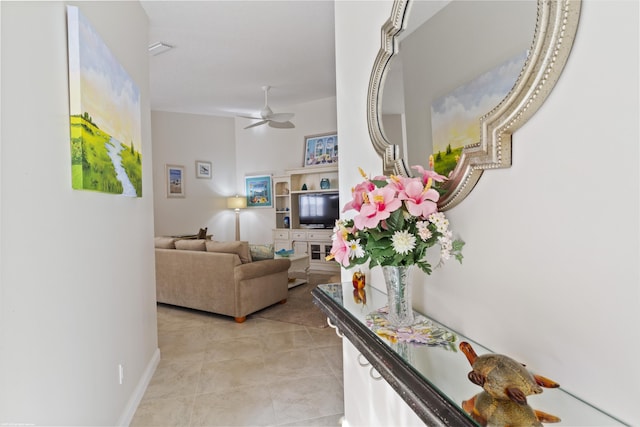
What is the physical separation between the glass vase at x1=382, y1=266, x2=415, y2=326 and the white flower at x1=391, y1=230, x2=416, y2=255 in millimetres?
128

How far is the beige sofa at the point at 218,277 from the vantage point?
3547 mm

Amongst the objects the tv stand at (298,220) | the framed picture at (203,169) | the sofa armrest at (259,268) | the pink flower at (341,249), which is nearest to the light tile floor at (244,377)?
the sofa armrest at (259,268)

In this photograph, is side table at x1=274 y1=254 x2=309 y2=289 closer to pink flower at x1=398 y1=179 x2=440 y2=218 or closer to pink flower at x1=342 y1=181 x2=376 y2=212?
pink flower at x1=342 y1=181 x2=376 y2=212

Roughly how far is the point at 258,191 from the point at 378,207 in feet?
20.9

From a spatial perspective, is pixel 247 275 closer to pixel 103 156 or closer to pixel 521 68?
pixel 103 156

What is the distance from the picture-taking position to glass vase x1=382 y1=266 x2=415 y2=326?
96cm

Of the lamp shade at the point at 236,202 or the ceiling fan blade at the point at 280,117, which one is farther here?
the lamp shade at the point at 236,202

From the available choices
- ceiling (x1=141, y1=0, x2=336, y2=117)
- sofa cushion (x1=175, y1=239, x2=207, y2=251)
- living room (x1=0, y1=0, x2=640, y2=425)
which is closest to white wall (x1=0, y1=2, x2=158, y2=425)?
living room (x1=0, y1=0, x2=640, y2=425)

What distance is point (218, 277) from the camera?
3.60m

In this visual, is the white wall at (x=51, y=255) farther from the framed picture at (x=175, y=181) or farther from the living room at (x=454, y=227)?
the framed picture at (x=175, y=181)

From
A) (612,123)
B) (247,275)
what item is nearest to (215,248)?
(247,275)

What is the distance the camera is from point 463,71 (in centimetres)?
86

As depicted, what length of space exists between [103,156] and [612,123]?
1.84 metres

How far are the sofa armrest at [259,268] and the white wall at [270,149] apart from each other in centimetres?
296
